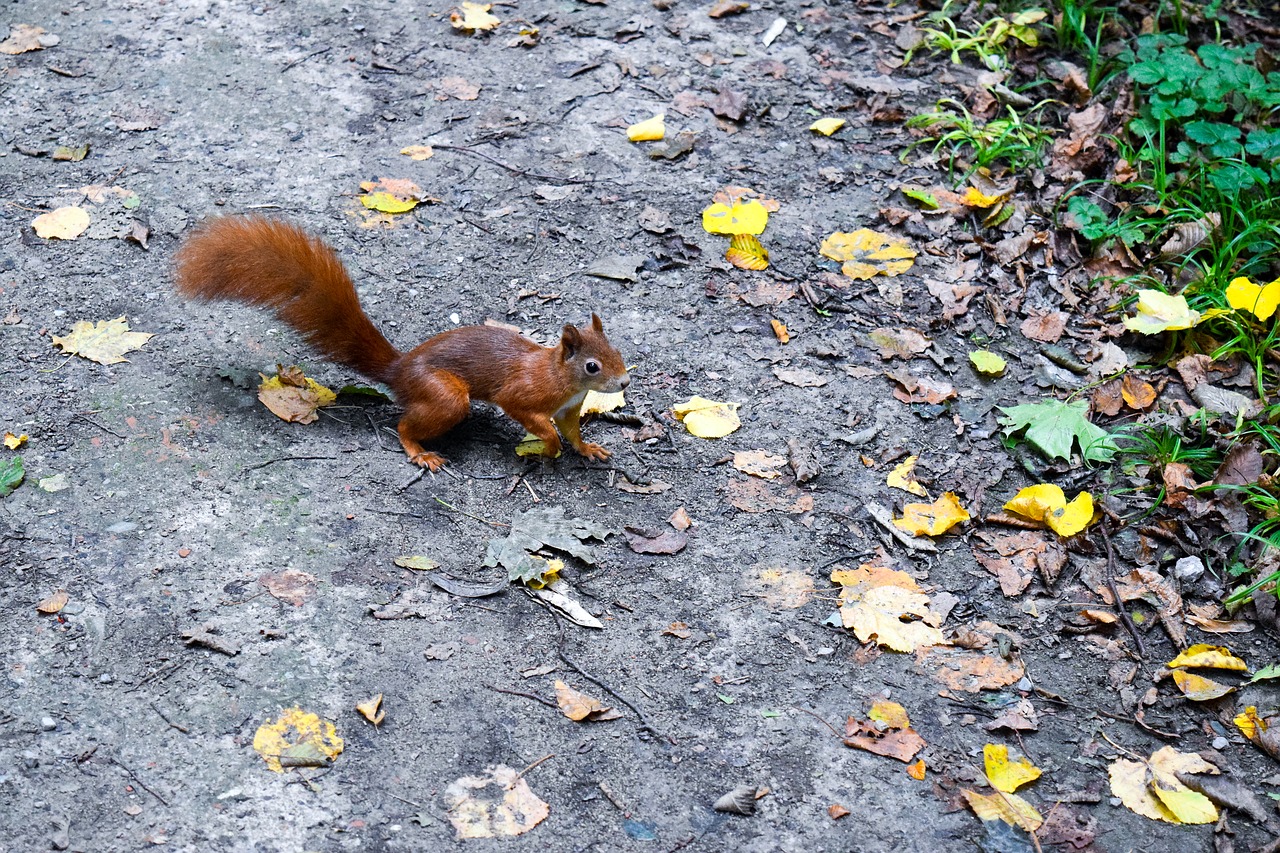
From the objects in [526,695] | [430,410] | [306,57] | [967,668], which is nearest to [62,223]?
[306,57]

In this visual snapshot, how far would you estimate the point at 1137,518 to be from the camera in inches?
140

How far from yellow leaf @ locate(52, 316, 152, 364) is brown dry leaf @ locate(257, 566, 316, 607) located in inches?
45.1

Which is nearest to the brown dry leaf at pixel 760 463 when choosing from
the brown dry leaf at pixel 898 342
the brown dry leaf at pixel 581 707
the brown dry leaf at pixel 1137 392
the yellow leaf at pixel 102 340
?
the brown dry leaf at pixel 898 342

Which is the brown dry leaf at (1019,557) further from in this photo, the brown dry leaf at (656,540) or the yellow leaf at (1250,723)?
the brown dry leaf at (656,540)

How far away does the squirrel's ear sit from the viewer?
3361 millimetres

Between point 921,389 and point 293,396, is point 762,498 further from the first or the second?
point 293,396

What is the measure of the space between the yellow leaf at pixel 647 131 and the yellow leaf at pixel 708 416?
1.66m

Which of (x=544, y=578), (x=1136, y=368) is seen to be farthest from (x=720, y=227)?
(x=544, y=578)

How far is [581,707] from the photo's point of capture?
2795mm

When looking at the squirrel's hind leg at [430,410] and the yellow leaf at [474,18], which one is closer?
the squirrel's hind leg at [430,410]

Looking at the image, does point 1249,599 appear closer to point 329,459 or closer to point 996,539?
point 996,539

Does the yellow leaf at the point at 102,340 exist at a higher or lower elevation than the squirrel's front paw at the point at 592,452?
higher

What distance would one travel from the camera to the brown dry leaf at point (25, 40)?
5.17m

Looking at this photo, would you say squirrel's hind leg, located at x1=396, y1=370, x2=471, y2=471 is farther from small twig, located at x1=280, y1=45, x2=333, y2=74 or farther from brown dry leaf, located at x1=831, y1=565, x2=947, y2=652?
small twig, located at x1=280, y1=45, x2=333, y2=74
